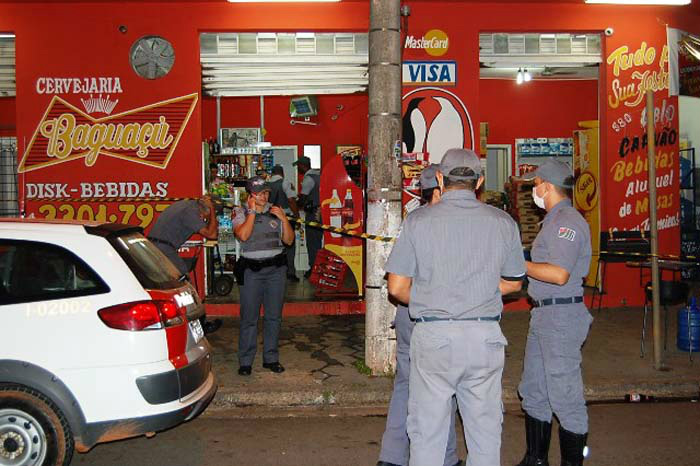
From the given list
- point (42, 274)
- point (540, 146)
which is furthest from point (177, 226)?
point (540, 146)

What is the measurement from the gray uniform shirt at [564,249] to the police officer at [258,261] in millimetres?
3158

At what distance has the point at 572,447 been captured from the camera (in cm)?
504

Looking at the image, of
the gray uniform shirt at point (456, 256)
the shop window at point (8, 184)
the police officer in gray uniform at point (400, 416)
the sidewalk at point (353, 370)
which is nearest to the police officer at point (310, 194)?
the sidewalk at point (353, 370)

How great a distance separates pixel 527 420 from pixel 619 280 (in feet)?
21.8

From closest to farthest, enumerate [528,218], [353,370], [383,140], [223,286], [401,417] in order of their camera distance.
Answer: [401,417] < [383,140] < [353,370] < [223,286] < [528,218]

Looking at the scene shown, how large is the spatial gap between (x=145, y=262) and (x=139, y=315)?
54 centimetres

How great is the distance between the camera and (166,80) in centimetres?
1085

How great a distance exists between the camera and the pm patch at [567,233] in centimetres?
506

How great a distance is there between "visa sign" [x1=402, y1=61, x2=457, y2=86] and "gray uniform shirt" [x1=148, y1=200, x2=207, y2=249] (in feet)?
13.0

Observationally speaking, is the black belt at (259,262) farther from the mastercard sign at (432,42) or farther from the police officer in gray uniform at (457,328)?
the mastercard sign at (432,42)

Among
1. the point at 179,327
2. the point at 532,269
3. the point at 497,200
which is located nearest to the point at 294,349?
the point at 179,327

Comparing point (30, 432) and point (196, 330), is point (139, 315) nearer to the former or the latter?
point (196, 330)

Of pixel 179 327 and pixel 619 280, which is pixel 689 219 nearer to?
pixel 619 280

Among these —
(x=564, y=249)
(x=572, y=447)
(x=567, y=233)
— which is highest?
(x=567, y=233)
